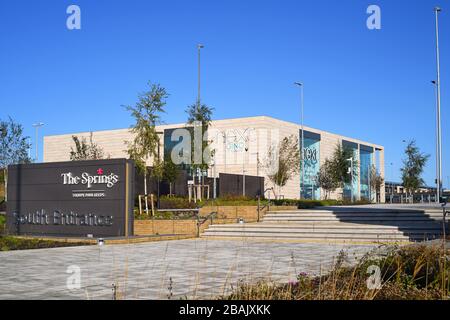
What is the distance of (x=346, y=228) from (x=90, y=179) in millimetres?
10698

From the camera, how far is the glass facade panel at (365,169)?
83.6m

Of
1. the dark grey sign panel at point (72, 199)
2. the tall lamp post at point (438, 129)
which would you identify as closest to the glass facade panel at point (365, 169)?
the tall lamp post at point (438, 129)

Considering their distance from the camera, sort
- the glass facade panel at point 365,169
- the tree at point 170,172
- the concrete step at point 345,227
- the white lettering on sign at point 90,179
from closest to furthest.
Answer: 1. the concrete step at point 345,227
2. the white lettering on sign at point 90,179
3. the tree at point 170,172
4. the glass facade panel at point 365,169

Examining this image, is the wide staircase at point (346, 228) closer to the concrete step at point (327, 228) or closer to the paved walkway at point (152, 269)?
the concrete step at point (327, 228)

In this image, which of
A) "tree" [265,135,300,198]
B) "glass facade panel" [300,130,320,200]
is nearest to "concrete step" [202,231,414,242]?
"tree" [265,135,300,198]

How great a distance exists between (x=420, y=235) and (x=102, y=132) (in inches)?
2669

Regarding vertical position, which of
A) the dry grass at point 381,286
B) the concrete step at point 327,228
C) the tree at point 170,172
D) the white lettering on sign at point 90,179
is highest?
the tree at point 170,172

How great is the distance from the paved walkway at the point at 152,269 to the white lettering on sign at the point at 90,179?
5216 millimetres

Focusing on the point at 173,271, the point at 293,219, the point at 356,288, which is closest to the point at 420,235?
the point at 293,219

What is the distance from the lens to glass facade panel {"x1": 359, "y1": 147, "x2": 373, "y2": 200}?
274ft

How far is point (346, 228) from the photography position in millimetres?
20344

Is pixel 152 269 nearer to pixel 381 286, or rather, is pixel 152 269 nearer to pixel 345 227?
pixel 381 286

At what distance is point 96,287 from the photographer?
8.61m

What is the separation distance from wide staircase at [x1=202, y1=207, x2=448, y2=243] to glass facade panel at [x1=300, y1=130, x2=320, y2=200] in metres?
44.5
